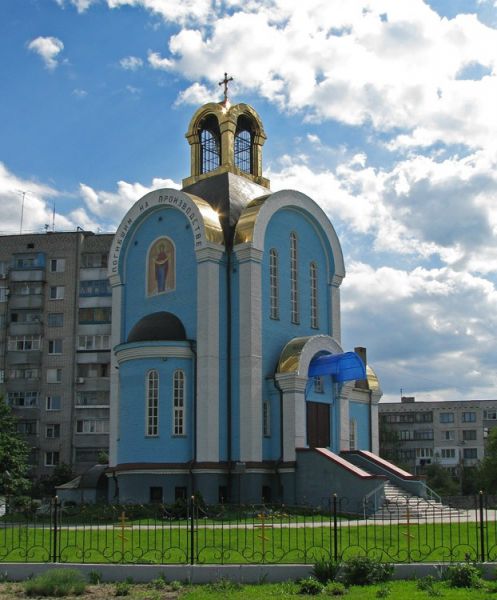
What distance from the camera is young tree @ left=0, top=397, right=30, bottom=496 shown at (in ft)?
131

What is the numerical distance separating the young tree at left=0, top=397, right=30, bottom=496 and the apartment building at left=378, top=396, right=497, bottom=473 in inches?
1286

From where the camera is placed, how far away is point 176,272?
1091 inches

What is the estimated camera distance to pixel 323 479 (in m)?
24.6

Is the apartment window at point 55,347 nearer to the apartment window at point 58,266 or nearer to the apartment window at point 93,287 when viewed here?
A: the apartment window at point 93,287

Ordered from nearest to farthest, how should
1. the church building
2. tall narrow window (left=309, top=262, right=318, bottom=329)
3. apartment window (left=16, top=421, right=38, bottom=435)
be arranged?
the church building
tall narrow window (left=309, top=262, right=318, bottom=329)
apartment window (left=16, top=421, right=38, bottom=435)

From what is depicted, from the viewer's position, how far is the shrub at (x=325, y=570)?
1199cm

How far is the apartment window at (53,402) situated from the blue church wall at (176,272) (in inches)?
782

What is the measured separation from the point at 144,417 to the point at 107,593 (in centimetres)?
1395

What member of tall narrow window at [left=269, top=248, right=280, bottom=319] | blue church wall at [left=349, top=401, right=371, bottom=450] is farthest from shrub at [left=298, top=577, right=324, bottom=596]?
blue church wall at [left=349, top=401, right=371, bottom=450]

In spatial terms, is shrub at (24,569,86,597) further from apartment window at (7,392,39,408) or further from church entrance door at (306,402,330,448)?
apartment window at (7,392,39,408)

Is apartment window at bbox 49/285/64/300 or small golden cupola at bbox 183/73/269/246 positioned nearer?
small golden cupola at bbox 183/73/269/246

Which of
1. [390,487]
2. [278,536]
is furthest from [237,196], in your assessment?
[278,536]

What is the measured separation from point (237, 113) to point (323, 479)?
13871 millimetres

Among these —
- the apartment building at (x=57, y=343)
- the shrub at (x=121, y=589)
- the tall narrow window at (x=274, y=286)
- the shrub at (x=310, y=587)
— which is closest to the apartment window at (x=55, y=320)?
the apartment building at (x=57, y=343)
